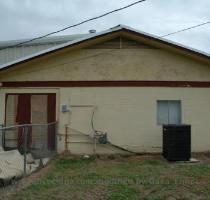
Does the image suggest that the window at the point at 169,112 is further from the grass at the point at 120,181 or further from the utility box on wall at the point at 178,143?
the grass at the point at 120,181

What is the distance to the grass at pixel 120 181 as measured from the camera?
7340 mm

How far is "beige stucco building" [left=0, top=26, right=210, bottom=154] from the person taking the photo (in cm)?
1329

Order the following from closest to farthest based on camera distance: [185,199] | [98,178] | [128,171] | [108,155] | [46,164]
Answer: [185,199] → [98,178] → [128,171] → [46,164] → [108,155]

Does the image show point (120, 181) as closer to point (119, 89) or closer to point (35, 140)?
point (35, 140)

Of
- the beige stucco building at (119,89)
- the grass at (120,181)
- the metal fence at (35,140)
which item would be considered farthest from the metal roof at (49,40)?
the grass at (120,181)

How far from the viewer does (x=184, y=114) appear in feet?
44.0

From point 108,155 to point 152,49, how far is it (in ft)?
13.3

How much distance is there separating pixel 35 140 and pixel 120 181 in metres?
4.59

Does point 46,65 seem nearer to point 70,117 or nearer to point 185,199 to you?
point 70,117

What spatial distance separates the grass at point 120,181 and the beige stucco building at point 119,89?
5.41ft

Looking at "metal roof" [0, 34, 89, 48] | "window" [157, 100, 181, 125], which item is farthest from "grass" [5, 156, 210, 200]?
"metal roof" [0, 34, 89, 48]

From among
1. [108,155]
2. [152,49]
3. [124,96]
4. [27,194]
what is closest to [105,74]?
[124,96]

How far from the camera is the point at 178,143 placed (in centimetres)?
1186

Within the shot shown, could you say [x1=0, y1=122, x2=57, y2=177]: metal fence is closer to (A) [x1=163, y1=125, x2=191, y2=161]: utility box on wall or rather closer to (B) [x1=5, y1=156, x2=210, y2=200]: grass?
(B) [x1=5, y1=156, x2=210, y2=200]: grass
